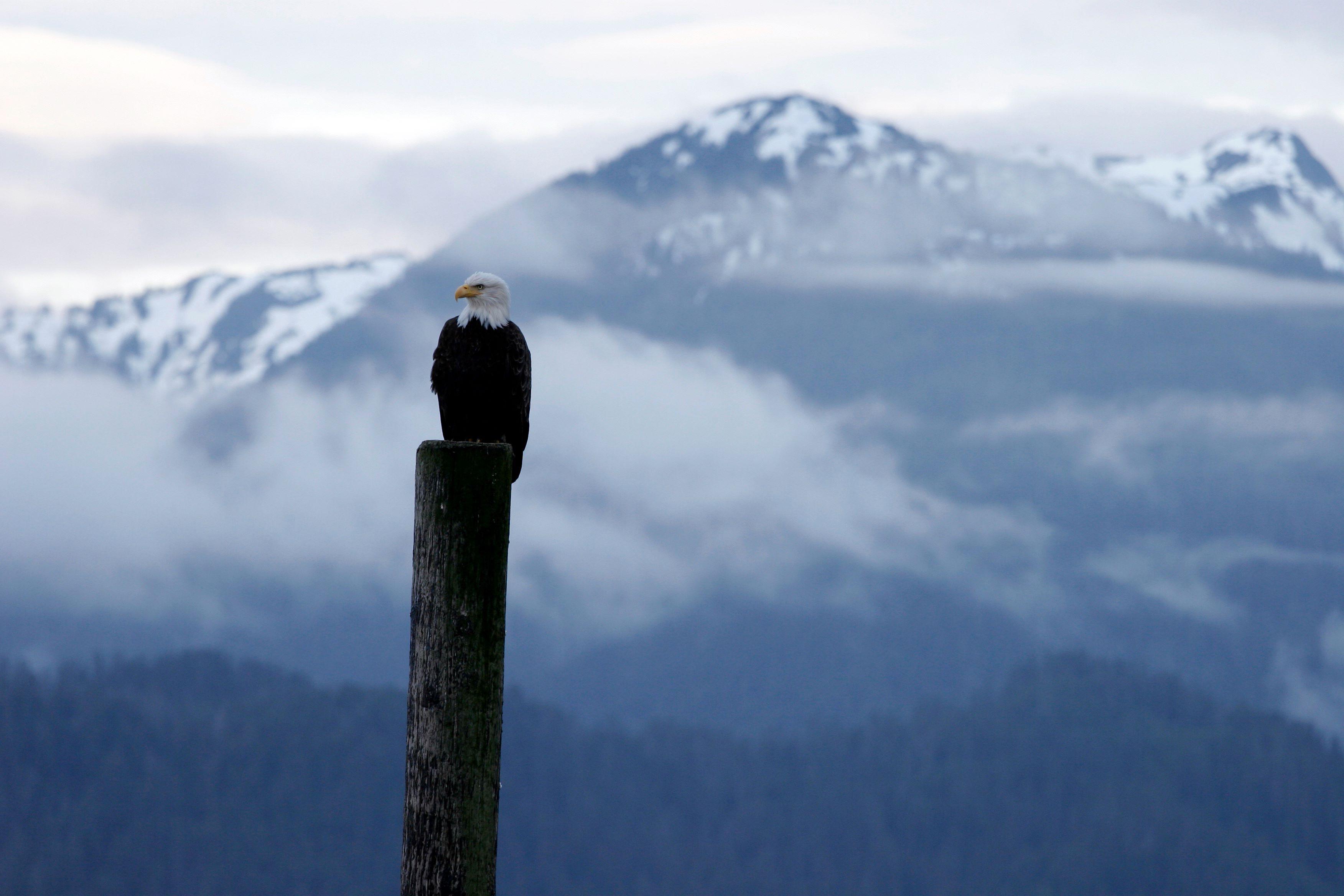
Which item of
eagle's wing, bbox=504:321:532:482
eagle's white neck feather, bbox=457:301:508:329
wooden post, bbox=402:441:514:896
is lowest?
wooden post, bbox=402:441:514:896

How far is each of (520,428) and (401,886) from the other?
5.24 metres

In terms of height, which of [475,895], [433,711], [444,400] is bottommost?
[475,895]

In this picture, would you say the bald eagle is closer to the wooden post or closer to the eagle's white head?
the eagle's white head

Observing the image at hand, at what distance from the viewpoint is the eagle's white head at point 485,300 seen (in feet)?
34.1

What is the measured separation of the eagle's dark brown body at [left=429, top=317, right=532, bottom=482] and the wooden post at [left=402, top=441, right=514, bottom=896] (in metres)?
4.36

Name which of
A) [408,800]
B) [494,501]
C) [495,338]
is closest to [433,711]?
[408,800]

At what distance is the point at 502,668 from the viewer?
5.87 metres

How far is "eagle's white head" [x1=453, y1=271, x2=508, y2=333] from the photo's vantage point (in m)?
10.4

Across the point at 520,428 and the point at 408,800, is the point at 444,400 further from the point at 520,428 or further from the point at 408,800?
the point at 408,800

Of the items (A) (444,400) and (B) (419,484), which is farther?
(A) (444,400)

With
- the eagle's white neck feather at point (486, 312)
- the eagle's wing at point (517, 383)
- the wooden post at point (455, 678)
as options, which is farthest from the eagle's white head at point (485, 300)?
the wooden post at point (455, 678)

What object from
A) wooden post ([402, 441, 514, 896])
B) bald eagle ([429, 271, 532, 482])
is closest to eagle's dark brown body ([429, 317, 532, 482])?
bald eagle ([429, 271, 532, 482])

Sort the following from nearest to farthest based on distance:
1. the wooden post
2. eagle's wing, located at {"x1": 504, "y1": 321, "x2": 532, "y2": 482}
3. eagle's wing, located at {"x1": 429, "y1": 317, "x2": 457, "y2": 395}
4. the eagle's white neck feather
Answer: the wooden post < eagle's wing, located at {"x1": 504, "y1": 321, "x2": 532, "y2": 482} < the eagle's white neck feather < eagle's wing, located at {"x1": 429, "y1": 317, "x2": 457, "y2": 395}

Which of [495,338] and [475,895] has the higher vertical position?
[495,338]
